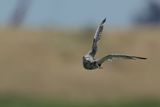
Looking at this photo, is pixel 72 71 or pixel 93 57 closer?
pixel 93 57

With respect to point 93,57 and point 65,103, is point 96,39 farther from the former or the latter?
point 65,103

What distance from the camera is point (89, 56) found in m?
2.71

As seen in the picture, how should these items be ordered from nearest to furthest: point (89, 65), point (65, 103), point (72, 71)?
point (89, 65) < point (65, 103) < point (72, 71)

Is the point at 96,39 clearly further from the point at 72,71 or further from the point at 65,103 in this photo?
the point at 72,71

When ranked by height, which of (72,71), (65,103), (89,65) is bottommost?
(65,103)

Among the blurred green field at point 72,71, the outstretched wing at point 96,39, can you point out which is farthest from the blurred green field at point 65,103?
the outstretched wing at point 96,39

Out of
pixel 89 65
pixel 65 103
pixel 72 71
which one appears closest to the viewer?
pixel 89 65

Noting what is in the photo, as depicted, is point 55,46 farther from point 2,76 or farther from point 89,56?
point 89,56

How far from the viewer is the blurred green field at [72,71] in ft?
78.9

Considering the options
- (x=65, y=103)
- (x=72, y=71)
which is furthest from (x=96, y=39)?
(x=72, y=71)

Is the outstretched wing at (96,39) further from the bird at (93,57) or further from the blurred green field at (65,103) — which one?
the blurred green field at (65,103)

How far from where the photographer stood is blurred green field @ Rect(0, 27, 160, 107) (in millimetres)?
24047

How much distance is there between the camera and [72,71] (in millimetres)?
30094

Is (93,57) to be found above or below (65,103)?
above
